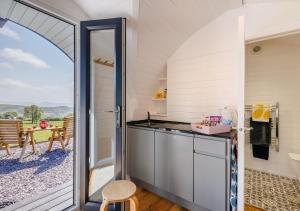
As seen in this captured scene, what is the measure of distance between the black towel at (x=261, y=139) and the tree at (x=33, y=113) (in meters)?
3.33

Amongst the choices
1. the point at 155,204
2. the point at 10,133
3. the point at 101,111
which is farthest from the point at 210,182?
the point at 10,133

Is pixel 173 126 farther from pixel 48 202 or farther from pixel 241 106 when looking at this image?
pixel 48 202

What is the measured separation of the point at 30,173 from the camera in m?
2.14

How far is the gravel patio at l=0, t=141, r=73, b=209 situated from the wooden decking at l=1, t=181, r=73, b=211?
0.09m

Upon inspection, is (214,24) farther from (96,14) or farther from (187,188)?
(187,188)

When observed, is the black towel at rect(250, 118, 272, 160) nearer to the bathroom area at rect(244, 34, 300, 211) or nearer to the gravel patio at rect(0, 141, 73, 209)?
the bathroom area at rect(244, 34, 300, 211)

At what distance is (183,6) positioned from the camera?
1710mm

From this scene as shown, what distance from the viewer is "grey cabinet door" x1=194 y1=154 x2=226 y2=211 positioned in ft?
4.86

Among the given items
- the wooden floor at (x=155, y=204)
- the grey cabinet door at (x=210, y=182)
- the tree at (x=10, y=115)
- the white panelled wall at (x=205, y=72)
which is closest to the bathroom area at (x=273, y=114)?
the white panelled wall at (x=205, y=72)

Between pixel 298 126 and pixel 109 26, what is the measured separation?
3.05m

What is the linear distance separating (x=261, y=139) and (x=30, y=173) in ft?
11.6

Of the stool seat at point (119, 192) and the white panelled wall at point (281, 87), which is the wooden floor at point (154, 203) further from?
the white panelled wall at point (281, 87)

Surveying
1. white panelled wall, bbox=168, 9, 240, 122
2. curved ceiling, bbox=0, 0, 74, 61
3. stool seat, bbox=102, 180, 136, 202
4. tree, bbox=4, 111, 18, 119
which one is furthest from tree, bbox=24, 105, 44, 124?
white panelled wall, bbox=168, 9, 240, 122

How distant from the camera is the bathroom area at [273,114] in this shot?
2426 millimetres
